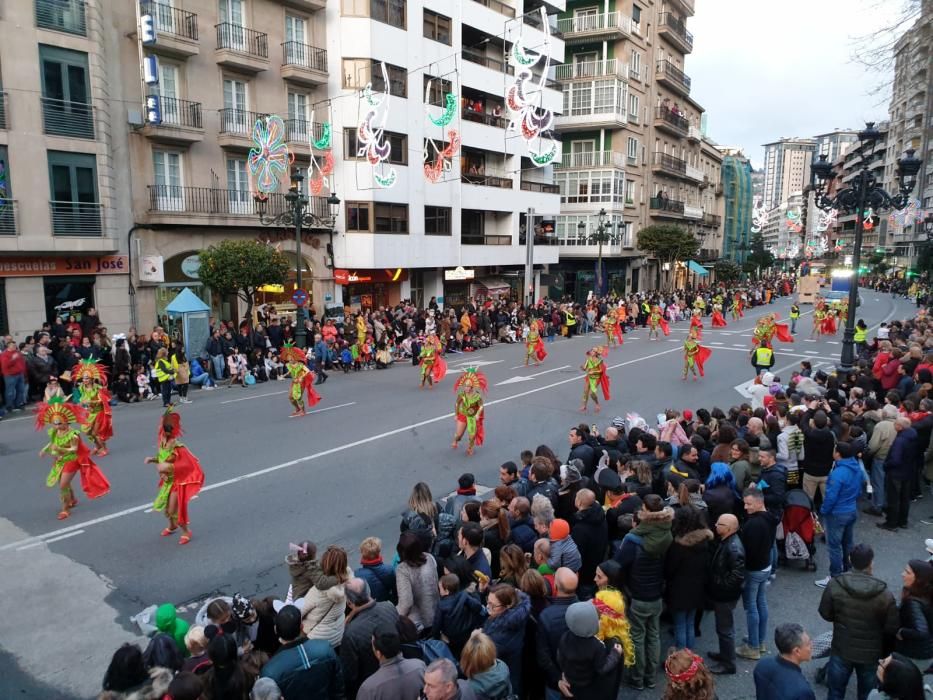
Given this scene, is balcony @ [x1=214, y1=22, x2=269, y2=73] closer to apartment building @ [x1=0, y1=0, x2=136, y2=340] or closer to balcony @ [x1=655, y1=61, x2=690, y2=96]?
apartment building @ [x1=0, y1=0, x2=136, y2=340]

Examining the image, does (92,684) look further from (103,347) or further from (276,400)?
(103,347)

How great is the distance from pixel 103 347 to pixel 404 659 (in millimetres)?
15711

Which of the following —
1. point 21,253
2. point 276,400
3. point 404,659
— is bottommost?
point 276,400

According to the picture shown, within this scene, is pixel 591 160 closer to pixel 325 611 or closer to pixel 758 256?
pixel 758 256

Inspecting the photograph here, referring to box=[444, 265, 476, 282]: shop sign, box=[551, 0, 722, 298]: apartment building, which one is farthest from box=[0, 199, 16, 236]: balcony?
box=[551, 0, 722, 298]: apartment building

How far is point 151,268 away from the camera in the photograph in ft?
71.7

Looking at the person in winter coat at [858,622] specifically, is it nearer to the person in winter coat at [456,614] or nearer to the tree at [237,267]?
the person in winter coat at [456,614]

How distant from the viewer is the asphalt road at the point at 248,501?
6430 millimetres

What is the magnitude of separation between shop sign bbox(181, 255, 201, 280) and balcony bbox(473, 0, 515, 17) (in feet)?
68.7

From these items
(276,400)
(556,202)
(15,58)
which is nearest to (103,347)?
(276,400)

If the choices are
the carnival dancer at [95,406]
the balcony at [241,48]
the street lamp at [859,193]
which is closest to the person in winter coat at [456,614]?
the carnival dancer at [95,406]

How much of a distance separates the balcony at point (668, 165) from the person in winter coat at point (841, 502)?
49.6m

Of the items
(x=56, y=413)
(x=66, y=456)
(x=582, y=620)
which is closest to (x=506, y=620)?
(x=582, y=620)

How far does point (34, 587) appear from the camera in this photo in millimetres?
7082
